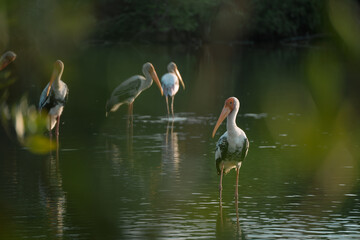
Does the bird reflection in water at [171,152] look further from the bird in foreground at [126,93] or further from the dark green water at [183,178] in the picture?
the bird in foreground at [126,93]

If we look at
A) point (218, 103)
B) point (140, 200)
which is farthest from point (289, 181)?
point (218, 103)

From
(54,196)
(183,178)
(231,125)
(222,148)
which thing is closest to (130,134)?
(183,178)

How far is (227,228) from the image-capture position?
6742 mm

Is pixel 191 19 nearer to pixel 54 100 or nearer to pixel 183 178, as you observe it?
pixel 54 100

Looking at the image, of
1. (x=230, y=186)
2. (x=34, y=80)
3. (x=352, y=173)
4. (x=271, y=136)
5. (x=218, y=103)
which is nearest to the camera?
(x=230, y=186)

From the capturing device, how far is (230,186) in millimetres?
8828

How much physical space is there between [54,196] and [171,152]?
11.4ft

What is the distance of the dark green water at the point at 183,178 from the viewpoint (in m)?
6.65

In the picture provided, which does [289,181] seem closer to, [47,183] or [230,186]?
[230,186]

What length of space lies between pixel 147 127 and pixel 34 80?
12.2m

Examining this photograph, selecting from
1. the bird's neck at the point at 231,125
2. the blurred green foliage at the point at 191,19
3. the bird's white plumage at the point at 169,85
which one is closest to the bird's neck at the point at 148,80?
the bird's white plumage at the point at 169,85

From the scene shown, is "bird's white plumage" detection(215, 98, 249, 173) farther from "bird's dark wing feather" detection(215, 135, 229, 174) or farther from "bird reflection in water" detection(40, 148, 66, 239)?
"bird reflection in water" detection(40, 148, 66, 239)

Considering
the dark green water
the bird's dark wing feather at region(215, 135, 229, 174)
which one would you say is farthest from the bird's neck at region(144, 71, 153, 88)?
the bird's dark wing feather at region(215, 135, 229, 174)

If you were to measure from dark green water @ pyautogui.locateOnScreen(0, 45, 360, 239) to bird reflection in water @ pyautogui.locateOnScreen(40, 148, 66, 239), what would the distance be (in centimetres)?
1
